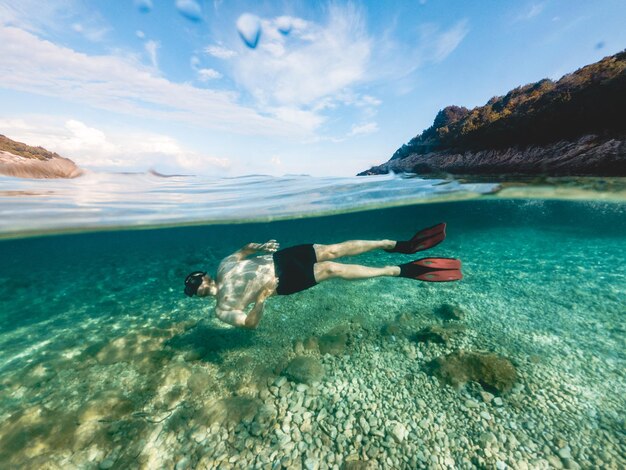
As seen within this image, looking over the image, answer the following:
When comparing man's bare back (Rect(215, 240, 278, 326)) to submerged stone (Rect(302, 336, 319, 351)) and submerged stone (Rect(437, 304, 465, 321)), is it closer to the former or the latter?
submerged stone (Rect(302, 336, 319, 351))

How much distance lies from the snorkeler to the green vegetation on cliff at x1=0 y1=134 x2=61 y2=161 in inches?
422

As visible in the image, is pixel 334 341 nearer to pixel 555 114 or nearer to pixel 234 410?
pixel 234 410

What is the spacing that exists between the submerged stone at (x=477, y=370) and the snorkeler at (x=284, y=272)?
6.19 ft

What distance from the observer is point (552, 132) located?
11258 millimetres

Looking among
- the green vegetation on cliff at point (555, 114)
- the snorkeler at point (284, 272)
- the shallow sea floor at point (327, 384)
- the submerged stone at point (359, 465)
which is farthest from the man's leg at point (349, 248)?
the green vegetation on cliff at point (555, 114)

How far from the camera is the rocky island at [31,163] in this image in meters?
9.30

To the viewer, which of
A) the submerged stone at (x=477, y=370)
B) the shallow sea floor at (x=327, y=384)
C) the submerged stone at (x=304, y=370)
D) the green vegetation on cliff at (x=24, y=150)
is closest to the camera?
the shallow sea floor at (x=327, y=384)

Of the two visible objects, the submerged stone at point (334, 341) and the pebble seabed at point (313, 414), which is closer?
the pebble seabed at point (313, 414)

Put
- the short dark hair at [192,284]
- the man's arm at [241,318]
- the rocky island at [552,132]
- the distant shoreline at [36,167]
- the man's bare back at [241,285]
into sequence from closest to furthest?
1. the man's arm at [241,318]
2. the man's bare back at [241,285]
3. the short dark hair at [192,284]
4. the distant shoreline at [36,167]
5. the rocky island at [552,132]

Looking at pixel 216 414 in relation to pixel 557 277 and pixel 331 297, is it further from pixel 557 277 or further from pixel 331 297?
pixel 557 277

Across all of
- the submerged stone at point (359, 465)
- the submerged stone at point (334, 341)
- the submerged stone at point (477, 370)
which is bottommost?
the submerged stone at point (477, 370)

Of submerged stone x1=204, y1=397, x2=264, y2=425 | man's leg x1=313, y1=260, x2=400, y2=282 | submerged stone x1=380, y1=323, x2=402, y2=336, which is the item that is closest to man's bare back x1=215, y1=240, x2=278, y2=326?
man's leg x1=313, y1=260, x2=400, y2=282

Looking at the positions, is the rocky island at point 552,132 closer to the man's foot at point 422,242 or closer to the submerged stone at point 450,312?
the man's foot at point 422,242

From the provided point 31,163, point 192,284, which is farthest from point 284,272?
point 31,163
